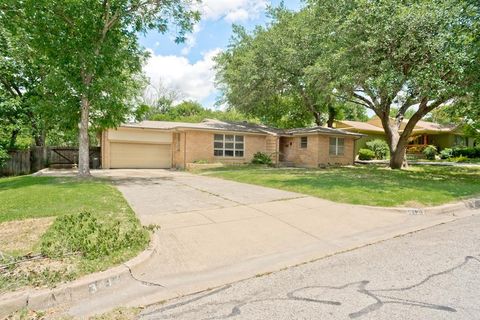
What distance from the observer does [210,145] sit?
74.1ft

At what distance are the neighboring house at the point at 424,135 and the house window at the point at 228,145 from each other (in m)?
15.7

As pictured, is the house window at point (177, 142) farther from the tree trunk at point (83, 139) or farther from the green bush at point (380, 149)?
the green bush at point (380, 149)

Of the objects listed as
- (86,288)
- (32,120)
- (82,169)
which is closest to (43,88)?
(82,169)

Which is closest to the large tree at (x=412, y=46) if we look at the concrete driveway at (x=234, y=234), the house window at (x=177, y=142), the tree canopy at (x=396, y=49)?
the tree canopy at (x=396, y=49)

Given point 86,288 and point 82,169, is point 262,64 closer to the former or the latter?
point 82,169

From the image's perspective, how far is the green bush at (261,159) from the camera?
23.1 meters

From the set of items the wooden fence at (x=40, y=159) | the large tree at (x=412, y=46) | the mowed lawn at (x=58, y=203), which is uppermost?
the large tree at (x=412, y=46)

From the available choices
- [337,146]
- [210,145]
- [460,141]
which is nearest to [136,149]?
[210,145]

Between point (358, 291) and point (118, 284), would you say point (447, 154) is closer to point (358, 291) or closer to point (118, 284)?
point (358, 291)

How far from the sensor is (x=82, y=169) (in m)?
13.8

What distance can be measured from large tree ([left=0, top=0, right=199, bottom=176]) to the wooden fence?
26.7 feet

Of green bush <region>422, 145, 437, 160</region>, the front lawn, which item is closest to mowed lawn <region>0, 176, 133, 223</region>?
the front lawn

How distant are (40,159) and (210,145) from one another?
1132 centimetres

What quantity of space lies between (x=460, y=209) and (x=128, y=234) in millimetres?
8622
